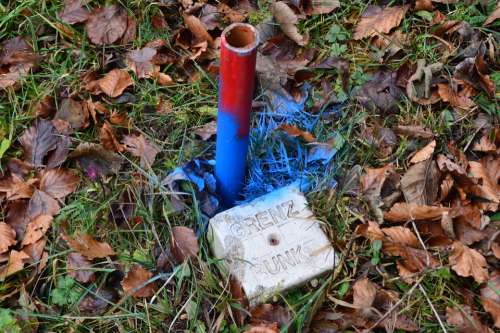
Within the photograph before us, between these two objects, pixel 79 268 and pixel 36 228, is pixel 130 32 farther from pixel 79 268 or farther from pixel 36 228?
pixel 79 268

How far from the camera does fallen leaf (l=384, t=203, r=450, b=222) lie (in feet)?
6.55

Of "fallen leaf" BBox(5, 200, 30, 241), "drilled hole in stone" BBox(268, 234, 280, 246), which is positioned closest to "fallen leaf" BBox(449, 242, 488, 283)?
"drilled hole in stone" BBox(268, 234, 280, 246)

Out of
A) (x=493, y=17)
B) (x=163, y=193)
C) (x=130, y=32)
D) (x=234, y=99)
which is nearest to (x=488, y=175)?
(x=493, y=17)

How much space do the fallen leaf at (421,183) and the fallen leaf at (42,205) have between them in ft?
4.10

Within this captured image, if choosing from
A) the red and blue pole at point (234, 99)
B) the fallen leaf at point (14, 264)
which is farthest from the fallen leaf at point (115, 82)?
the fallen leaf at point (14, 264)

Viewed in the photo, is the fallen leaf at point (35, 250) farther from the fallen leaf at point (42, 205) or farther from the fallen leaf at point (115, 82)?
the fallen leaf at point (115, 82)

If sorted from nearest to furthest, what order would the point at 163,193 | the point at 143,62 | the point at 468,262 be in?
the point at 468,262, the point at 163,193, the point at 143,62

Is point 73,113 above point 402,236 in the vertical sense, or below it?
above

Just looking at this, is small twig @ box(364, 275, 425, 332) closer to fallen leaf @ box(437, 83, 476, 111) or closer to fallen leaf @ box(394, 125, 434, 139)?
fallen leaf @ box(394, 125, 434, 139)

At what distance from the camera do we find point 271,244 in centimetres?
196

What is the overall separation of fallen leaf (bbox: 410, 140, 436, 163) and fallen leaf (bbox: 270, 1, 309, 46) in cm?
70

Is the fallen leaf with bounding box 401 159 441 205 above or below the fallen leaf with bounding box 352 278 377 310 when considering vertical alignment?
above

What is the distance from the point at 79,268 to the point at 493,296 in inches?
53.8

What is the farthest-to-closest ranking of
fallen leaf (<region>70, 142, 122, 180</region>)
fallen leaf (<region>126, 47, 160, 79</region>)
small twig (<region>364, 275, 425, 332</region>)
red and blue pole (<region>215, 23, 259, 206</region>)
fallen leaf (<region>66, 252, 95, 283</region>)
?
1. fallen leaf (<region>126, 47, 160, 79</region>)
2. fallen leaf (<region>70, 142, 122, 180</region>)
3. fallen leaf (<region>66, 252, 95, 283</region>)
4. small twig (<region>364, 275, 425, 332</region>)
5. red and blue pole (<region>215, 23, 259, 206</region>)
